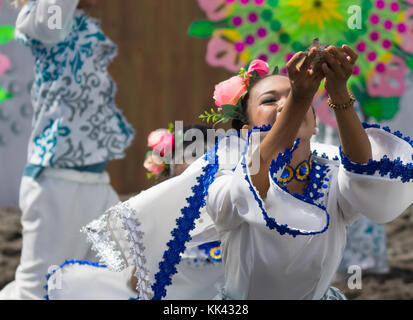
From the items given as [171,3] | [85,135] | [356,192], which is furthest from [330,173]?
[171,3]

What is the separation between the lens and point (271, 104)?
1.91 meters

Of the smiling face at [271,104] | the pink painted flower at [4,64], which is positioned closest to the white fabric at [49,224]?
the smiling face at [271,104]

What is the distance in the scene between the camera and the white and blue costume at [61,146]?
333cm

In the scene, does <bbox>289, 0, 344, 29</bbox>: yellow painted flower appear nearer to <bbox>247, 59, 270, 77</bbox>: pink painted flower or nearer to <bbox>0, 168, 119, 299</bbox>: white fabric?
<bbox>247, 59, 270, 77</bbox>: pink painted flower

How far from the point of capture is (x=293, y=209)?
5.55 feet

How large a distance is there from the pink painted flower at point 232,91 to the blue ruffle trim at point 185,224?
18 centimetres

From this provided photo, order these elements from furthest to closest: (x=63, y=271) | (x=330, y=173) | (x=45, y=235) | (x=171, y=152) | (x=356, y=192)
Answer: (x=45, y=235) → (x=171, y=152) → (x=63, y=271) → (x=330, y=173) → (x=356, y=192)

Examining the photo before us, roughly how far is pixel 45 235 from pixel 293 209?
6.50 feet

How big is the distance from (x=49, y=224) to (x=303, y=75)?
2143 mm

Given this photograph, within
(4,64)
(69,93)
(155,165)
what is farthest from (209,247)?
(4,64)

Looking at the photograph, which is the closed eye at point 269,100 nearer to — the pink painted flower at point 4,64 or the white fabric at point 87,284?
the white fabric at point 87,284

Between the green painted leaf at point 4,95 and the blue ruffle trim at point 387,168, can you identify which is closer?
the blue ruffle trim at point 387,168

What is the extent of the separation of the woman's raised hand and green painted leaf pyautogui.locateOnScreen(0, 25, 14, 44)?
4272 millimetres
